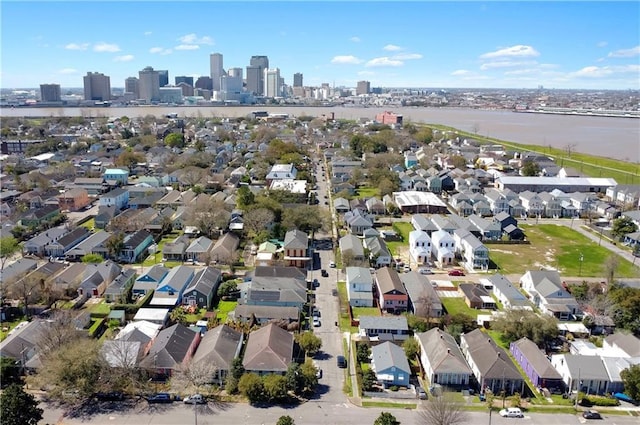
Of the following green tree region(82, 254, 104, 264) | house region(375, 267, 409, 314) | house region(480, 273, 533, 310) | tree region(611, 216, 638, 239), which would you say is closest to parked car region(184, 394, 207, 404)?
house region(375, 267, 409, 314)

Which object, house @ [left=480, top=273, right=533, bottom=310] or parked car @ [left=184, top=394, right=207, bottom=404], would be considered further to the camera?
house @ [left=480, top=273, right=533, bottom=310]

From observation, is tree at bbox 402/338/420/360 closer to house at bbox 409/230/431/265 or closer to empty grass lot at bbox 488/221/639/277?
house at bbox 409/230/431/265

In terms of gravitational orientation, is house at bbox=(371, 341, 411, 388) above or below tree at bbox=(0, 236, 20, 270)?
below

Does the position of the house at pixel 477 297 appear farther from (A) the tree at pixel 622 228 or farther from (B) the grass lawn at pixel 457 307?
(A) the tree at pixel 622 228

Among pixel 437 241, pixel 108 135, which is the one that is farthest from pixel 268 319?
pixel 108 135

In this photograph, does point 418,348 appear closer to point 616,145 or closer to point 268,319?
point 268,319

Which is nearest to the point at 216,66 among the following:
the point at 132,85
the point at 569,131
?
the point at 132,85

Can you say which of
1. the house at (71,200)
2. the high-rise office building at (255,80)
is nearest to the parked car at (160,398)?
the house at (71,200)
